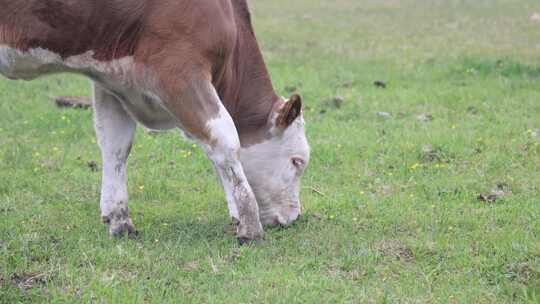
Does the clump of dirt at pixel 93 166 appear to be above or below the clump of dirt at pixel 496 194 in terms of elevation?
below

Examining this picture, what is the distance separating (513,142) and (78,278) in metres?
4.81

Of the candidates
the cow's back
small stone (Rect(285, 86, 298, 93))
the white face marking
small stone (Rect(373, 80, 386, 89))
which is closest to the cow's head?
the white face marking

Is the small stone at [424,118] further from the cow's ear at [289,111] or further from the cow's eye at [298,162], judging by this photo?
the cow's ear at [289,111]

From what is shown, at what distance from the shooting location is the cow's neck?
6.29m

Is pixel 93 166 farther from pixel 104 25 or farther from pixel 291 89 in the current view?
pixel 291 89

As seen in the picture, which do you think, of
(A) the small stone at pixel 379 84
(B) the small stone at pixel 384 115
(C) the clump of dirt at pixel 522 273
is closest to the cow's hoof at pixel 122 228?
(C) the clump of dirt at pixel 522 273

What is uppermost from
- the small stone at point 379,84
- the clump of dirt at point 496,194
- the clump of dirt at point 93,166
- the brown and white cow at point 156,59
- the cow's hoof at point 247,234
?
the brown and white cow at point 156,59

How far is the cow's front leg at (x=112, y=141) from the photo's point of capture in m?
6.33

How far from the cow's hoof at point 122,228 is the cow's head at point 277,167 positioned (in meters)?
0.91

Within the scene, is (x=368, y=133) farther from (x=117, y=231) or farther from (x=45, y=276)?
(x=45, y=276)

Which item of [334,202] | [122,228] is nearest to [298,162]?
[334,202]

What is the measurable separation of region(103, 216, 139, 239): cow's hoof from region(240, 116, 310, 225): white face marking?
35.7 inches

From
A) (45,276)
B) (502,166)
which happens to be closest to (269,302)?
(45,276)

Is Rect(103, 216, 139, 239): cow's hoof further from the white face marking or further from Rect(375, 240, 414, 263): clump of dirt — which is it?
Rect(375, 240, 414, 263): clump of dirt
